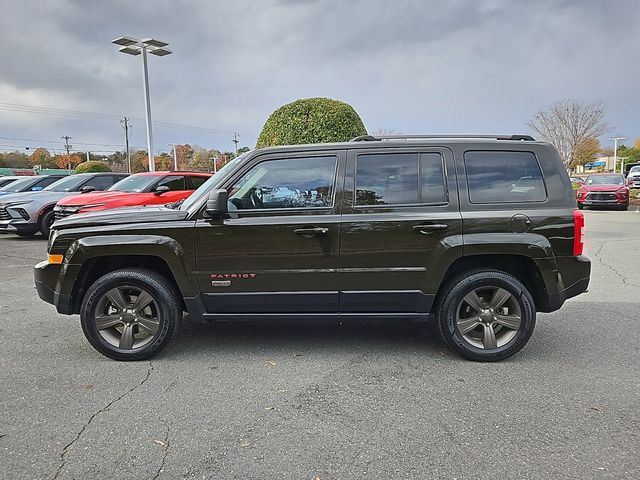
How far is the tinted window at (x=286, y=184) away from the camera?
3.96 m

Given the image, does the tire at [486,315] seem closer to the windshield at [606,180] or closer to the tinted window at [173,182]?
the tinted window at [173,182]

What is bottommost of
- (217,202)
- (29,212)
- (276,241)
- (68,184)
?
(276,241)

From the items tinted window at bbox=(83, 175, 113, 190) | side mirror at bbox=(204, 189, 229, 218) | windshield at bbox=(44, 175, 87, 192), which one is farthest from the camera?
tinted window at bbox=(83, 175, 113, 190)

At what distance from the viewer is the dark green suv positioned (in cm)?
386

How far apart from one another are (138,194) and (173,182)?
917 mm

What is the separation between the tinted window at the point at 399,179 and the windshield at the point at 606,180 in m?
19.0

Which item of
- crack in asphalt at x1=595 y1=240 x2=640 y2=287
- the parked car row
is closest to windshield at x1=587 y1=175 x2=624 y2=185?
crack in asphalt at x1=595 y1=240 x2=640 y2=287

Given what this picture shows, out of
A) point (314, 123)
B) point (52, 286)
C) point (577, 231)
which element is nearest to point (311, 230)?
point (577, 231)

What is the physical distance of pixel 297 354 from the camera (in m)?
4.17

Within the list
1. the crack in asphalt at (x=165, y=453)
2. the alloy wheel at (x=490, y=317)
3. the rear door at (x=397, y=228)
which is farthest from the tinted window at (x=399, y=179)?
the crack in asphalt at (x=165, y=453)

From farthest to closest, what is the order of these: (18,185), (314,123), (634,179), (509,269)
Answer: (634,179) → (18,185) → (314,123) → (509,269)

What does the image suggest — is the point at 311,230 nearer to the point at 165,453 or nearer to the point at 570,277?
the point at 165,453

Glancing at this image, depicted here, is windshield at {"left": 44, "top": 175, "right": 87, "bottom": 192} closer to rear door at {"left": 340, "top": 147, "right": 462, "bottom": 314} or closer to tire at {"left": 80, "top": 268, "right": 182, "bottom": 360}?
tire at {"left": 80, "top": 268, "right": 182, "bottom": 360}

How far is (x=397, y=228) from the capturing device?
12.6 feet
